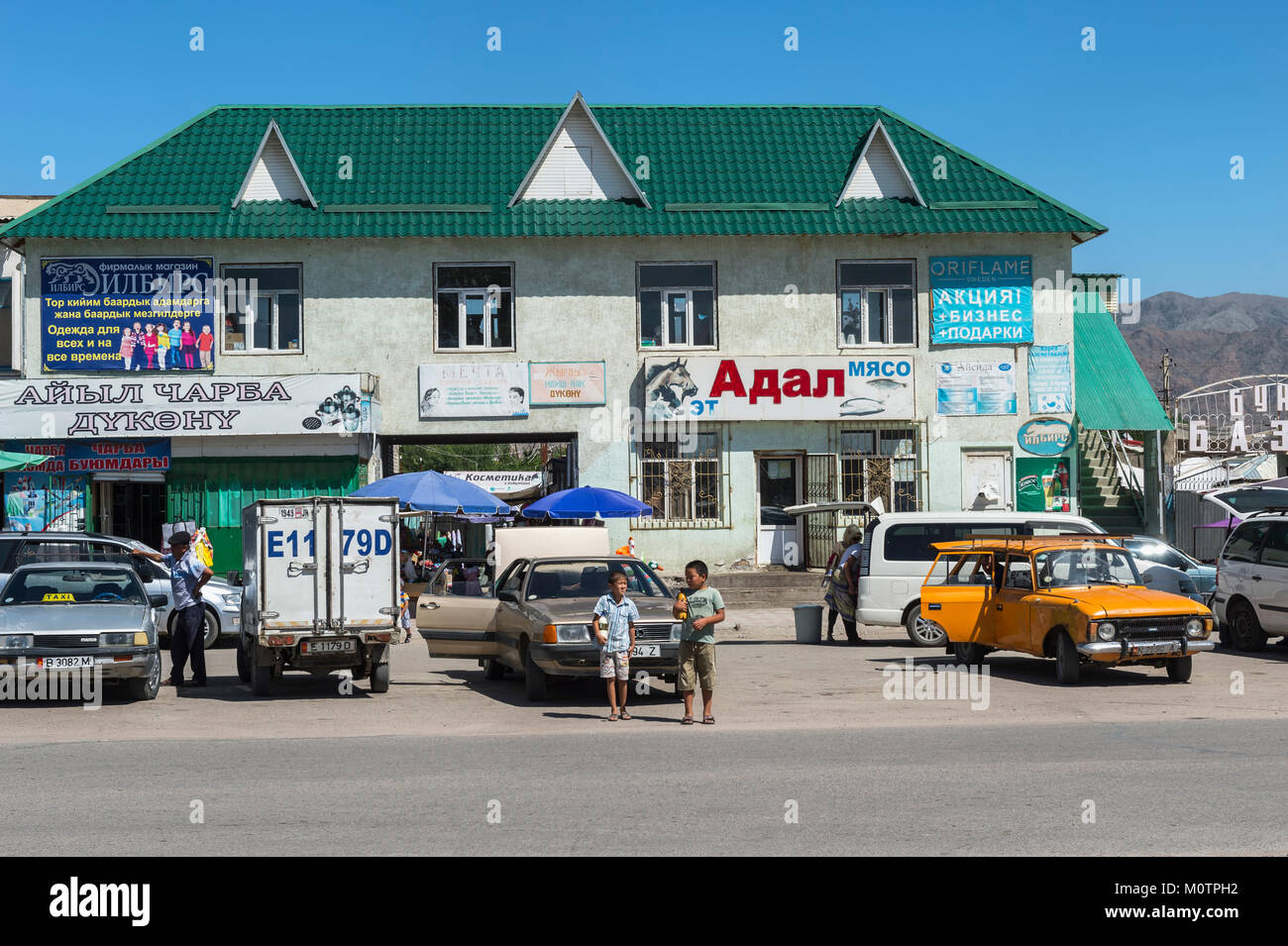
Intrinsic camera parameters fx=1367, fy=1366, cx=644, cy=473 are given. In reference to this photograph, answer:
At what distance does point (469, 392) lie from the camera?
2942 cm

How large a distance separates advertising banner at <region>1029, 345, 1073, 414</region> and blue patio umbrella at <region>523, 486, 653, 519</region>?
9.66m

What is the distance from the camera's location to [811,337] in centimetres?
2995

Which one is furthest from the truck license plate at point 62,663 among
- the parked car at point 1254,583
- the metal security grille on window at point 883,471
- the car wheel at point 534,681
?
the metal security grille on window at point 883,471

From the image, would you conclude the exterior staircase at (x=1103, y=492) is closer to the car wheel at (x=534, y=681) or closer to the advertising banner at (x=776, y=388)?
the advertising banner at (x=776, y=388)

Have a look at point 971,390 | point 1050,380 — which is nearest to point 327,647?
point 971,390

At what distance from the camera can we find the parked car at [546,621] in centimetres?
1466

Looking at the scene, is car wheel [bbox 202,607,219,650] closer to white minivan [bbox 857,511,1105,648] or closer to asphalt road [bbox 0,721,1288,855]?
asphalt road [bbox 0,721,1288,855]

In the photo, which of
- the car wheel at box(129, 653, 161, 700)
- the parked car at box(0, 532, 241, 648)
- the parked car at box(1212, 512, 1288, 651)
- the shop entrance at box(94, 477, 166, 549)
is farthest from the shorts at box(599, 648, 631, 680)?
the shop entrance at box(94, 477, 166, 549)

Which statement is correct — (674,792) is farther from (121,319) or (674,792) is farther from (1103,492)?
(1103,492)

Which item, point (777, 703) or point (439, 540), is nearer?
point (777, 703)

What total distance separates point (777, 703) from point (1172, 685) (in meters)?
4.75

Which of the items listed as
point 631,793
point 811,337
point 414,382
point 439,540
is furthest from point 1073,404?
point 631,793

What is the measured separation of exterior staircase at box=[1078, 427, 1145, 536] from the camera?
32.6m
